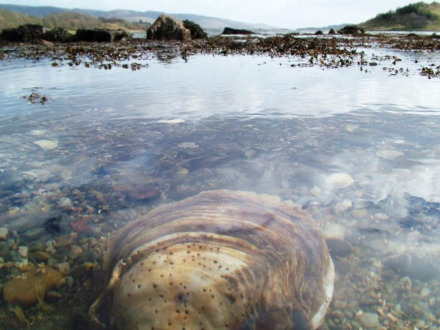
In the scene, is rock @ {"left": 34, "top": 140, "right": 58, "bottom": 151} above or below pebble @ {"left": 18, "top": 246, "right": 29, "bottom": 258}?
above

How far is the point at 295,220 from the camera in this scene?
2758 millimetres

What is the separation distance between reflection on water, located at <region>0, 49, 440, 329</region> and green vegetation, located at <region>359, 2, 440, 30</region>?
91.1 meters

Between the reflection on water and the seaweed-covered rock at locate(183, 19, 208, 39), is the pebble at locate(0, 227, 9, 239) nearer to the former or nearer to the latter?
the reflection on water

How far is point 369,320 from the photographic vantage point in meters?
2.14

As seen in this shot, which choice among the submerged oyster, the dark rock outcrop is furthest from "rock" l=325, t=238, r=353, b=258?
the dark rock outcrop

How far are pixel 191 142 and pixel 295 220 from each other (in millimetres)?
2545

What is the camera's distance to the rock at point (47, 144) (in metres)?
4.68

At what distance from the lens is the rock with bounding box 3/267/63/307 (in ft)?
7.43

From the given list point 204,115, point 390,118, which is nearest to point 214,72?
point 204,115

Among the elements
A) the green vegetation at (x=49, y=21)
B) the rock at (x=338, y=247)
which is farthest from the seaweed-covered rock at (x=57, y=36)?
the rock at (x=338, y=247)

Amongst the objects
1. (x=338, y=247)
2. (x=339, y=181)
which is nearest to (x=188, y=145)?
(x=339, y=181)

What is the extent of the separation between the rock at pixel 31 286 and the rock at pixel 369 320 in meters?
2.22

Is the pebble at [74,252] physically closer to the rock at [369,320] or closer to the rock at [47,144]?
the rock at [369,320]

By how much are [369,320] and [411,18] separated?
10803cm
